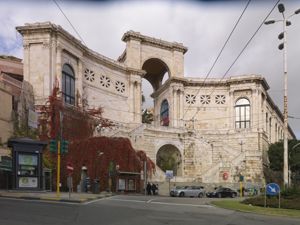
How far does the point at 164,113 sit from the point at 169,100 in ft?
15.0

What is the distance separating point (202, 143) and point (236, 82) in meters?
16.0

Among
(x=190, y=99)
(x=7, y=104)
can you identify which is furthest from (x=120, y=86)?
(x=7, y=104)

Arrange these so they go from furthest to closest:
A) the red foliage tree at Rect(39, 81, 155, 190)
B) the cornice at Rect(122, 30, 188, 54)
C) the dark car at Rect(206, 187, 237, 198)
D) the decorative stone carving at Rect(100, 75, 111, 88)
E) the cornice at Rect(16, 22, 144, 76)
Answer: the cornice at Rect(122, 30, 188, 54)
the decorative stone carving at Rect(100, 75, 111, 88)
the cornice at Rect(16, 22, 144, 76)
the dark car at Rect(206, 187, 237, 198)
the red foliage tree at Rect(39, 81, 155, 190)

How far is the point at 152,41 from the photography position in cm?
8838

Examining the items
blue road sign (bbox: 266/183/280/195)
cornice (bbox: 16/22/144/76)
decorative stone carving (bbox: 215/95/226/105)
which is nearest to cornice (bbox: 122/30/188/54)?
cornice (bbox: 16/22/144/76)

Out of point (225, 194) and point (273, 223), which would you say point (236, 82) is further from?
point (273, 223)

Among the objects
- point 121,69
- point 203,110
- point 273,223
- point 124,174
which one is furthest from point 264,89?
point 273,223

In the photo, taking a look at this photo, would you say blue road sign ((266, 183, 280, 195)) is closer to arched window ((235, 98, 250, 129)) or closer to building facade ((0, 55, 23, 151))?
building facade ((0, 55, 23, 151))

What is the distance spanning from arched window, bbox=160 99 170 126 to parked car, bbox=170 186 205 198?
33.5m

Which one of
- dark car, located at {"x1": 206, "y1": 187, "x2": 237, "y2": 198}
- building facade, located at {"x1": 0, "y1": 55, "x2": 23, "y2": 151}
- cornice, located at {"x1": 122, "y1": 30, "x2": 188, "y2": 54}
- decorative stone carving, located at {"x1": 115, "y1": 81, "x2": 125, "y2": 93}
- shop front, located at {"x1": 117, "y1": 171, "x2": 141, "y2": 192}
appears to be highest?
cornice, located at {"x1": 122, "y1": 30, "x2": 188, "y2": 54}

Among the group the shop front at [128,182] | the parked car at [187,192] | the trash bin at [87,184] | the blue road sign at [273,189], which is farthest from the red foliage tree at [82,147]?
the blue road sign at [273,189]

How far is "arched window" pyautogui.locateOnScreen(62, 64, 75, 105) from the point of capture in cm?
6611

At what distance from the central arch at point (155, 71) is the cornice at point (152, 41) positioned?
9.82 ft

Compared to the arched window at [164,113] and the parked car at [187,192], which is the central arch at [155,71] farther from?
the parked car at [187,192]
